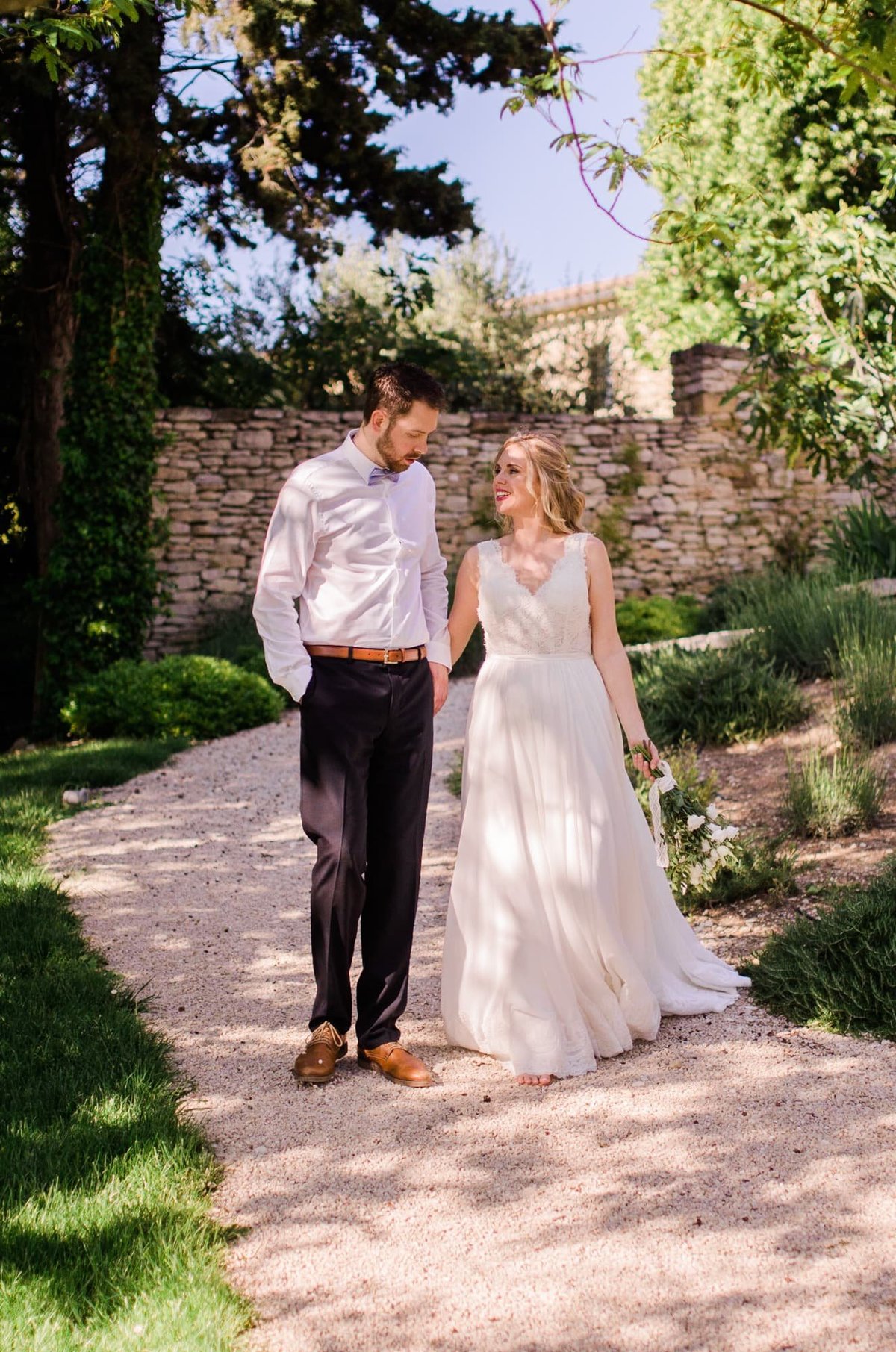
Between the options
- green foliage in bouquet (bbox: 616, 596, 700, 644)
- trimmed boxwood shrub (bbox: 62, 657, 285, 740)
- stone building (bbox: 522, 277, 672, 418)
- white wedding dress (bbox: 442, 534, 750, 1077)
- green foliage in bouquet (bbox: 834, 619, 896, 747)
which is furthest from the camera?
stone building (bbox: 522, 277, 672, 418)

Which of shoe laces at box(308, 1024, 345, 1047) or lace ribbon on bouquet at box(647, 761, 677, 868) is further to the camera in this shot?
lace ribbon on bouquet at box(647, 761, 677, 868)

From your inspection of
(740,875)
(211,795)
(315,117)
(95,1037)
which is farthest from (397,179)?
(95,1037)

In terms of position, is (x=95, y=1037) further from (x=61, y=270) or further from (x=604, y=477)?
(x=604, y=477)

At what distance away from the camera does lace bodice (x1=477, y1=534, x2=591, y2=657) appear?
3.78 m

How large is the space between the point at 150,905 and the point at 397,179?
8098mm

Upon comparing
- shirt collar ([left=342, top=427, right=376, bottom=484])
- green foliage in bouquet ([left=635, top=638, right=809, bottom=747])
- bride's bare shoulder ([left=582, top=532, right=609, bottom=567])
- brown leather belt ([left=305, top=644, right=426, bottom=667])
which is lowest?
green foliage in bouquet ([left=635, top=638, right=809, bottom=747])

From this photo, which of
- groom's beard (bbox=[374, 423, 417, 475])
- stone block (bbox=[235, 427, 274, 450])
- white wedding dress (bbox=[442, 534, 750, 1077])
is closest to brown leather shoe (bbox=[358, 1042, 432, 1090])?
white wedding dress (bbox=[442, 534, 750, 1077])

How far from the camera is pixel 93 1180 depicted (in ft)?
9.20

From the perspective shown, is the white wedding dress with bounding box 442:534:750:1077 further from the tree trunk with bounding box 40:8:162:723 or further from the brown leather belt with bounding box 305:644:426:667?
the tree trunk with bounding box 40:8:162:723

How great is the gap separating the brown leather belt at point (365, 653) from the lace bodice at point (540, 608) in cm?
44

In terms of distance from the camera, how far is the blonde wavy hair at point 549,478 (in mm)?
3762

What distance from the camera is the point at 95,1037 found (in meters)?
3.69

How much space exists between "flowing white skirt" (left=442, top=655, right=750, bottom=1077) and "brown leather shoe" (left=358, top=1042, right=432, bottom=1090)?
0.82 feet

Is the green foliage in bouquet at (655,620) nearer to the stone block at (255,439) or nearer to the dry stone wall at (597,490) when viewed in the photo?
the dry stone wall at (597,490)
